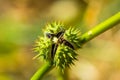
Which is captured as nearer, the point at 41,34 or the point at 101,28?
the point at 101,28

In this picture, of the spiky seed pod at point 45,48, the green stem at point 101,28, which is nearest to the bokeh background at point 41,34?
the green stem at point 101,28

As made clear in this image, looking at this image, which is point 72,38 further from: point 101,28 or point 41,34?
point 41,34

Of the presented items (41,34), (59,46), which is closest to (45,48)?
(59,46)

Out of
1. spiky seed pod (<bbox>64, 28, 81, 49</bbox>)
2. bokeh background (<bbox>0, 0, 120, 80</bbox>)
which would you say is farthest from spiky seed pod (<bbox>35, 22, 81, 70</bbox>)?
bokeh background (<bbox>0, 0, 120, 80</bbox>)

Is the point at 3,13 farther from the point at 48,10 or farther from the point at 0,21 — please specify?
the point at 48,10

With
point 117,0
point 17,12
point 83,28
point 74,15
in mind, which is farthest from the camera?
point 17,12

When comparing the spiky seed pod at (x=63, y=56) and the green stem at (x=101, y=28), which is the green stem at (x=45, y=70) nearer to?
the spiky seed pod at (x=63, y=56)

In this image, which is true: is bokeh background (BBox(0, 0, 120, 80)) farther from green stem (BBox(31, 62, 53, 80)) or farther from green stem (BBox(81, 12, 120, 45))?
green stem (BBox(31, 62, 53, 80))

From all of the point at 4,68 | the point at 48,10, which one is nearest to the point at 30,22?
the point at 48,10
